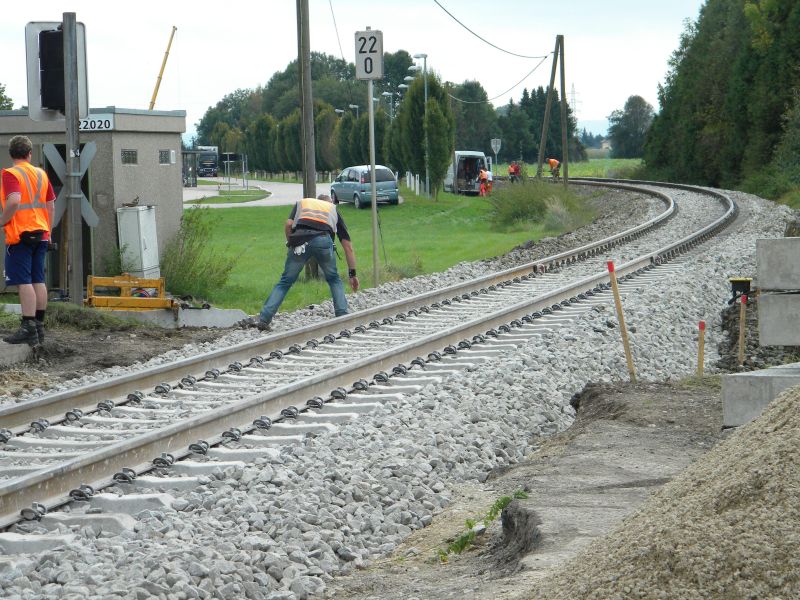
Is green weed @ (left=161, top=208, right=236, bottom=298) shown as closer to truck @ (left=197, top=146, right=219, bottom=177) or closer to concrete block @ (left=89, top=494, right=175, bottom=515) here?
concrete block @ (left=89, top=494, right=175, bottom=515)

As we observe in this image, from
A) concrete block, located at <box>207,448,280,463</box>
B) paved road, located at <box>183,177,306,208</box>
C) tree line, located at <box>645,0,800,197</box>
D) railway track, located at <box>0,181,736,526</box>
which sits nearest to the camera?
railway track, located at <box>0,181,736,526</box>

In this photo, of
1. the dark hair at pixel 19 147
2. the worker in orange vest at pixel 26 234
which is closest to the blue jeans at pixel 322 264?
the worker in orange vest at pixel 26 234

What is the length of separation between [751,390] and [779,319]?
65cm

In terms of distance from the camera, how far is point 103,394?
8.63 metres

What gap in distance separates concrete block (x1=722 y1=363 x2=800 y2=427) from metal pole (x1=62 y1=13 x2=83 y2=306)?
26.8 ft

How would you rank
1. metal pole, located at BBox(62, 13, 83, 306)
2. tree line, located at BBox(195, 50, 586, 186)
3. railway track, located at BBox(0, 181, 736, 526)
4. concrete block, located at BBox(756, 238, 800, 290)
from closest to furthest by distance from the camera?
1. railway track, located at BBox(0, 181, 736, 526)
2. concrete block, located at BBox(756, 238, 800, 290)
3. metal pole, located at BBox(62, 13, 83, 306)
4. tree line, located at BBox(195, 50, 586, 186)

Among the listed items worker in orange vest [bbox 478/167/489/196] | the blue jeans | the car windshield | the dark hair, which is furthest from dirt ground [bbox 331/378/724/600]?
worker in orange vest [bbox 478/167/489/196]

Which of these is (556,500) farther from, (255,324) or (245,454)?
(255,324)

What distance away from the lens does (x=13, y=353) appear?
11273 mm

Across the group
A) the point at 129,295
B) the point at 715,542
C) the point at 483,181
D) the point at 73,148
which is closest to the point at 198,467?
the point at 715,542

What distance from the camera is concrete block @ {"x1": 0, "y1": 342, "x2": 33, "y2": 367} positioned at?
36.6 feet

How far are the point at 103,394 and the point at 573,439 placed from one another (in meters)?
3.31

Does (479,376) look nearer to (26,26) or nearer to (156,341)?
(156,341)

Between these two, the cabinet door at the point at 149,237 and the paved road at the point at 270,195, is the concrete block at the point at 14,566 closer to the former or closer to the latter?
the cabinet door at the point at 149,237
